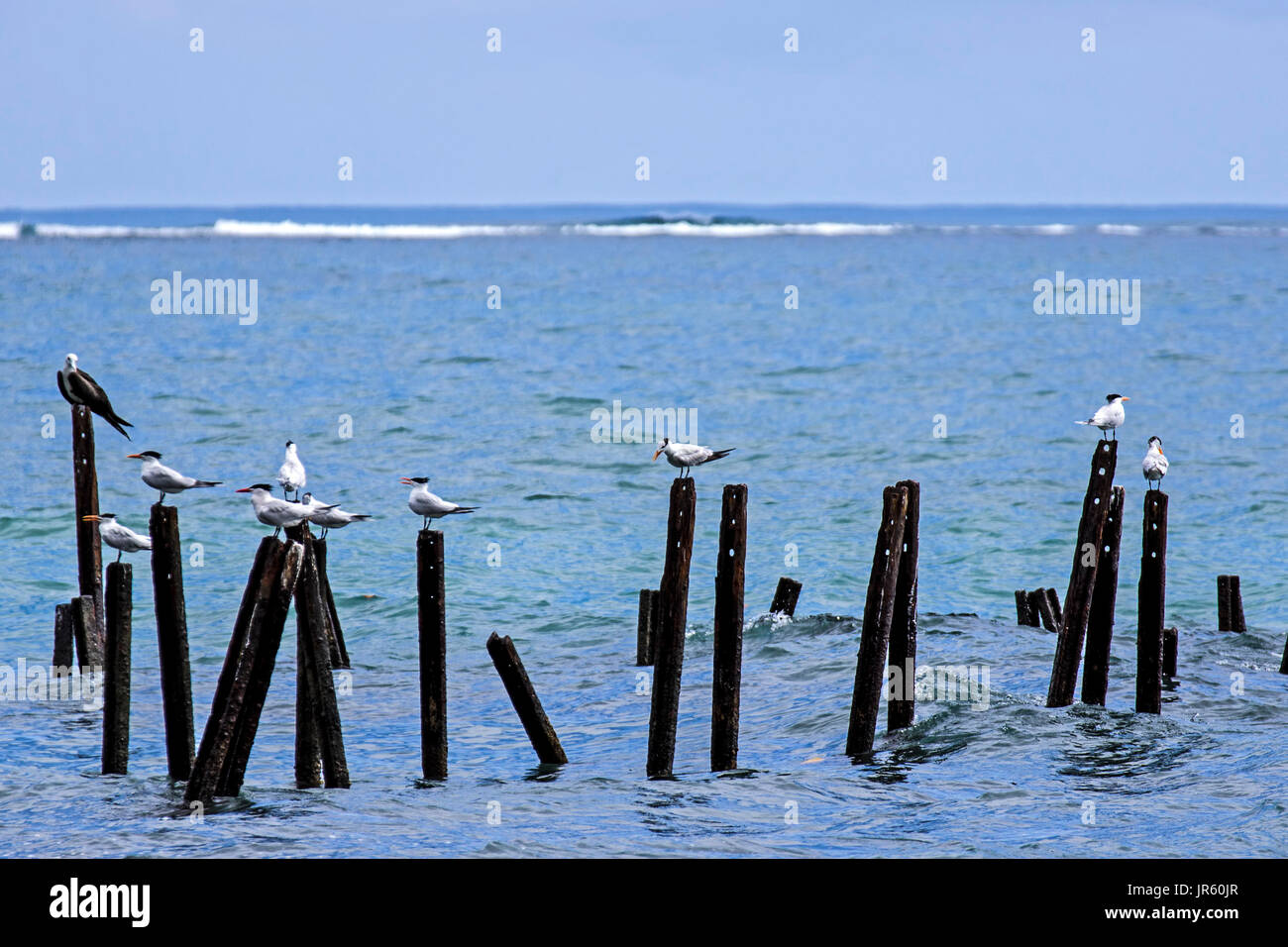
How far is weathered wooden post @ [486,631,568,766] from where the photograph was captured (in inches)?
516

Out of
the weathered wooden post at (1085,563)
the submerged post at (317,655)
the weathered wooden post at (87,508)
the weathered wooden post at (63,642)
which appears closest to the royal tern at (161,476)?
the submerged post at (317,655)

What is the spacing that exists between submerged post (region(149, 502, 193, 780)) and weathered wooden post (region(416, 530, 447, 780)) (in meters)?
1.97

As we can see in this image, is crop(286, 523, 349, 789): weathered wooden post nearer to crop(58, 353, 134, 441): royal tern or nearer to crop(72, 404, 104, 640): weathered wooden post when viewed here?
crop(58, 353, 134, 441): royal tern

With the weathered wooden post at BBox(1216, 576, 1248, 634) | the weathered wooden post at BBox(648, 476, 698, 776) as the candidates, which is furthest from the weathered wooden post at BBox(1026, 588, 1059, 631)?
the weathered wooden post at BBox(648, 476, 698, 776)

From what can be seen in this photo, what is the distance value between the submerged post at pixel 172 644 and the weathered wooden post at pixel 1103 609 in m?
8.35

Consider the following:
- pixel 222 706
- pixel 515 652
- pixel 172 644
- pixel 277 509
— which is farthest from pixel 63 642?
pixel 515 652

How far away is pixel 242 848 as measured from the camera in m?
11.0

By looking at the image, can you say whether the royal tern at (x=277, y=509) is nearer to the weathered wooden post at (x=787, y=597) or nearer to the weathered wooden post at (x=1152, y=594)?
the weathered wooden post at (x=1152, y=594)

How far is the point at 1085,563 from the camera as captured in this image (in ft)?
45.6

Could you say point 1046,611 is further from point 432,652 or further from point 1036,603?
point 432,652

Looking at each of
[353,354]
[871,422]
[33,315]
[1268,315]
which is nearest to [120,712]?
[871,422]

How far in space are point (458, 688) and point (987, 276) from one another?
88.2 metres

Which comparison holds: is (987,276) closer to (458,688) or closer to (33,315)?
(33,315)

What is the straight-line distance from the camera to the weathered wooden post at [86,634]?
54.2ft
